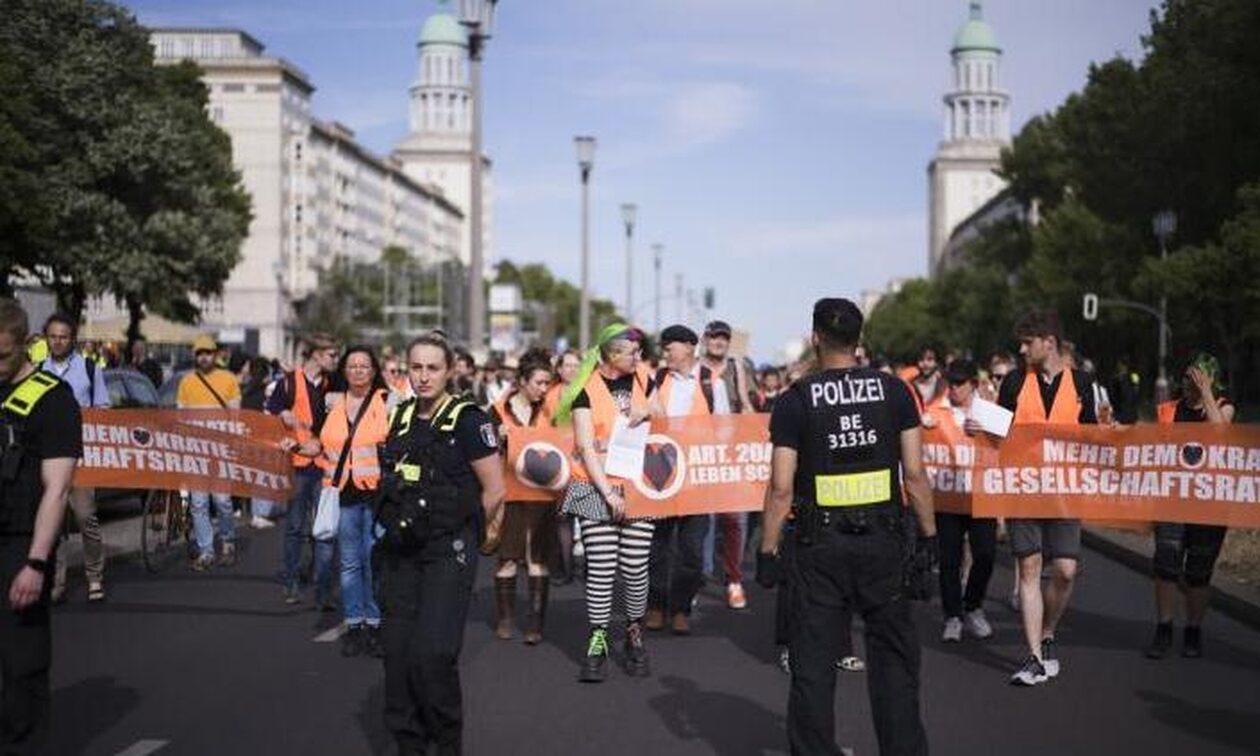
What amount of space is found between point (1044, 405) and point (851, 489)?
4299mm

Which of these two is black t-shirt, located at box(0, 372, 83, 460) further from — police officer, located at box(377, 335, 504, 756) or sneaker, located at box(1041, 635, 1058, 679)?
sneaker, located at box(1041, 635, 1058, 679)

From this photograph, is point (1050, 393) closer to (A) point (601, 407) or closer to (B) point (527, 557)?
(A) point (601, 407)

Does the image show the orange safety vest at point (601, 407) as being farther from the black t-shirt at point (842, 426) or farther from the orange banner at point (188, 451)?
the black t-shirt at point (842, 426)

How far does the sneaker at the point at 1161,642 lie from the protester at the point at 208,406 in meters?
7.61

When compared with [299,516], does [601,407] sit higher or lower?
higher

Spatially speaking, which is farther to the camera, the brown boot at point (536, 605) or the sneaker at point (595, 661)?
the brown boot at point (536, 605)

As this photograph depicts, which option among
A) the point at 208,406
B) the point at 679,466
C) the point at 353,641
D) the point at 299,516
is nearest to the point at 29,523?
the point at 353,641

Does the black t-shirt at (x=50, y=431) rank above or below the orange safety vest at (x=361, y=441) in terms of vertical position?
above

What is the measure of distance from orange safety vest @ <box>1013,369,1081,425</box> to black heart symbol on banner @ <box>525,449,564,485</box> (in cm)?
289

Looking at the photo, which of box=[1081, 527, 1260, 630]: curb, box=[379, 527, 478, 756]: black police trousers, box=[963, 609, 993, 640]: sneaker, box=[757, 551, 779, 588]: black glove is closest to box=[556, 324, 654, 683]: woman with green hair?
box=[963, 609, 993, 640]: sneaker

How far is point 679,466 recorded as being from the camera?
40.3 feet

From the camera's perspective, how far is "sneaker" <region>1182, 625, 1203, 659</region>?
10.9 metres

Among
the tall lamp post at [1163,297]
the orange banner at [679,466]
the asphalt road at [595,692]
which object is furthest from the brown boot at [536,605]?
the tall lamp post at [1163,297]

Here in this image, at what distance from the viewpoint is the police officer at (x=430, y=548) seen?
6.95 m
